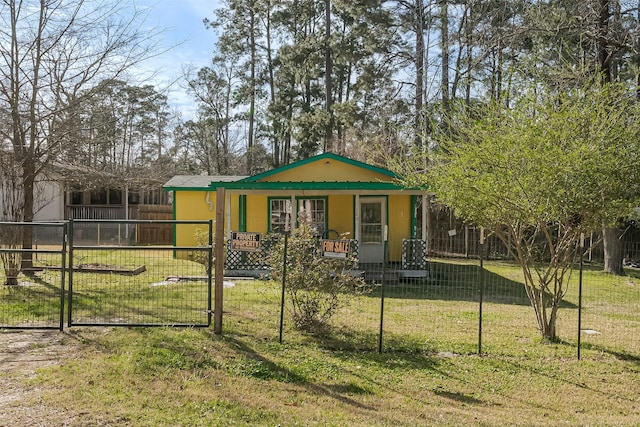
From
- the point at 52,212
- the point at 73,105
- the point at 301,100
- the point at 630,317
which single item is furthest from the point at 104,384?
the point at 301,100

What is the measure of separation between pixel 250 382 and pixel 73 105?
314 inches

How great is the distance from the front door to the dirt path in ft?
34.6

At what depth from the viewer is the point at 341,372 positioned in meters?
6.17

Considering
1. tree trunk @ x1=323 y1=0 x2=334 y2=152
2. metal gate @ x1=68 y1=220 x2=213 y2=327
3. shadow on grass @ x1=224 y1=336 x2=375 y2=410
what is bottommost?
shadow on grass @ x1=224 y1=336 x2=375 y2=410

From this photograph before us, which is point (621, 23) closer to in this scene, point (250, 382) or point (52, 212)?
point (250, 382)

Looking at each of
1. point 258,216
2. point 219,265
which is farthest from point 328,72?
point 219,265

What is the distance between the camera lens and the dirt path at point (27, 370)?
15.0 ft

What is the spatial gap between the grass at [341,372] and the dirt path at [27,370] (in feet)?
0.33

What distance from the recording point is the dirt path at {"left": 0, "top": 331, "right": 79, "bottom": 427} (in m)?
4.59

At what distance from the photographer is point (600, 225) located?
738 cm

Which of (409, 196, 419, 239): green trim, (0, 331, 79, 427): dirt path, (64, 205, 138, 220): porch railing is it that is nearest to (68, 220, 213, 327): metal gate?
(0, 331, 79, 427): dirt path

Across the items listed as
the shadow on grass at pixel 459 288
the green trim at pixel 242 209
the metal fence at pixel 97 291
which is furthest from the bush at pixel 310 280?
the green trim at pixel 242 209

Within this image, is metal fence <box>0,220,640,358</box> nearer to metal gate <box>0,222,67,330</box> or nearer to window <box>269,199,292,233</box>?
metal gate <box>0,222,67,330</box>

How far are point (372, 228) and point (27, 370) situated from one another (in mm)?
12103
